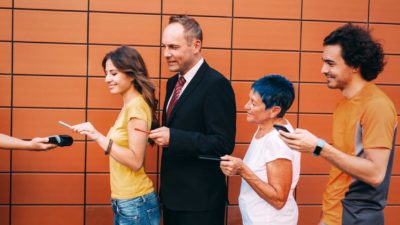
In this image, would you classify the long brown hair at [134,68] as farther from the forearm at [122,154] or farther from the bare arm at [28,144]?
the bare arm at [28,144]

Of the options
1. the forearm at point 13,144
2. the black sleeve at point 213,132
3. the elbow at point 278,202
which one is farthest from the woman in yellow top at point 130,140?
the elbow at point 278,202

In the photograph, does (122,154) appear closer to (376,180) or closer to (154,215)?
(154,215)

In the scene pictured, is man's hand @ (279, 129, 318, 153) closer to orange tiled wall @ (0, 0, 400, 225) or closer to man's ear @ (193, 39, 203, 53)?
man's ear @ (193, 39, 203, 53)

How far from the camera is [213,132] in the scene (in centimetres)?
255

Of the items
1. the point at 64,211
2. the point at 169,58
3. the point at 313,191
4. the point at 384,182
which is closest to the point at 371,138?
the point at 384,182

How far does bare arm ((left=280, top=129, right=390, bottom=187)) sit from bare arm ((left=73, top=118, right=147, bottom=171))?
3.23ft

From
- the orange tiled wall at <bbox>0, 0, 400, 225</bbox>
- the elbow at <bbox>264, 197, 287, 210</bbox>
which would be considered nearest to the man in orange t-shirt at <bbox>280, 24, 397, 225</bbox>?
the elbow at <bbox>264, 197, 287, 210</bbox>

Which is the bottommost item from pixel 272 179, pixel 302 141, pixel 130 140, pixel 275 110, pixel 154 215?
pixel 154 215

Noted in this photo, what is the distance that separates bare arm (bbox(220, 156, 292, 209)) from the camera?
222 centimetres

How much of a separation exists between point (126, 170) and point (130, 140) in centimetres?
19

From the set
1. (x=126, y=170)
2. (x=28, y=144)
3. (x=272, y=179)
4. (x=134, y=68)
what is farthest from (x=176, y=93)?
(x=28, y=144)

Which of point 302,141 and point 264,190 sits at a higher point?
point 302,141

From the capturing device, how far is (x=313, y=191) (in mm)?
3760

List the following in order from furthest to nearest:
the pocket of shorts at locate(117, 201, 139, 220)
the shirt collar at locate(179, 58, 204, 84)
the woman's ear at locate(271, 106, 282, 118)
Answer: the shirt collar at locate(179, 58, 204, 84) < the pocket of shorts at locate(117, 201, 139, 220) < the woman's ear at locate(271, 106, 282, 118)
